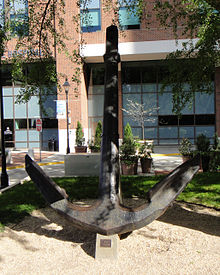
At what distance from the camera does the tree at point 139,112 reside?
22005 millimetres

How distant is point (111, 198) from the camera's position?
3.43 metres

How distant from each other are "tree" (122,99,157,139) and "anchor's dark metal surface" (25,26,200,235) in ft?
59.7

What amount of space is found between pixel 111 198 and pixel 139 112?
747 inches

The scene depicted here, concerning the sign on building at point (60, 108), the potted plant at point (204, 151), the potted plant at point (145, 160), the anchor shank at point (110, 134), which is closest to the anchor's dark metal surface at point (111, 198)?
the anchor shank at point (110, 134)

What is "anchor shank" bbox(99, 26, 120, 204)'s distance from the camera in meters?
3.50

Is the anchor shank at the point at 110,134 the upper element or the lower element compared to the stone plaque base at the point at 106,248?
upper

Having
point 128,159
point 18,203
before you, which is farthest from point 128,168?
point 18,203

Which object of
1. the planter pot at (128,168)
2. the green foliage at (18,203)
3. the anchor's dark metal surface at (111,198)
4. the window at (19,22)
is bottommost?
the green foliage at (18,203)

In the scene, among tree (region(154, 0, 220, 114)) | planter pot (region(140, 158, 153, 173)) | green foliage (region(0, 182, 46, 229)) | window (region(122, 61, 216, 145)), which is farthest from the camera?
window (region(122, 61, 216, 145))

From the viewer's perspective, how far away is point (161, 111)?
23.1 m

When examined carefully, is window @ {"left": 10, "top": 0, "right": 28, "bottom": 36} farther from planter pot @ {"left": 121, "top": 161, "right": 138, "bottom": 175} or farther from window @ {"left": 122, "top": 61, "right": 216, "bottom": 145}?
window @ {"left": 122, "top": 61, "right": 216, "bottom": 145}

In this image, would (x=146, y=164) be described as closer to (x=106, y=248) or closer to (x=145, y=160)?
(x=145, y=160)

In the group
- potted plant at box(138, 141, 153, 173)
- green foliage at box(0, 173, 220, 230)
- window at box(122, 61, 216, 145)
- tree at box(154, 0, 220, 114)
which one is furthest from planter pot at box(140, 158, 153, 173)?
window at box(122, 61, 216, 145)

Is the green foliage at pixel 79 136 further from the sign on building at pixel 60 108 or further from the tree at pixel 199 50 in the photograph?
the tree at pixel 199 50
